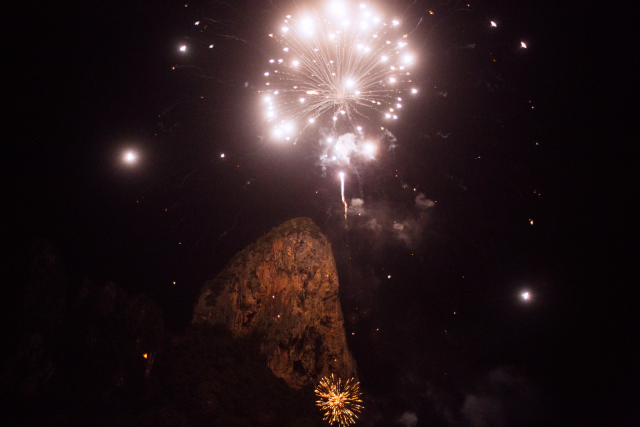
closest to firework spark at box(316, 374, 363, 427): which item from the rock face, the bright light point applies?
the rock face

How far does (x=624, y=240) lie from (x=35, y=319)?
2861cm

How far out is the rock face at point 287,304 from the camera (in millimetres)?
26719

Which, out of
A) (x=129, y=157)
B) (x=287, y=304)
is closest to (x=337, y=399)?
(x=287, y=304)

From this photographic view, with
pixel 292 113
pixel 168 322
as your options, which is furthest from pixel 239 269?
pixel 292 113

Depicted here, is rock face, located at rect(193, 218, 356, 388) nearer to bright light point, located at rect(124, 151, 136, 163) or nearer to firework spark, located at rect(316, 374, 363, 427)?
firework spark, located at rect(316, 374, 363, 427)

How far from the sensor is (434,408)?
3162cm

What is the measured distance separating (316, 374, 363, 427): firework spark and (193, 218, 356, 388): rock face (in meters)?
0.97

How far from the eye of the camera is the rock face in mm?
26719

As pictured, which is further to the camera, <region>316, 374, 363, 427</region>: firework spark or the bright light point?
<region>316, 374, 363, 427</region>: firework spark

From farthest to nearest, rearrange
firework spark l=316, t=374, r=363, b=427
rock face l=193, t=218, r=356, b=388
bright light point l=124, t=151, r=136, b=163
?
rock face l=193, t=218, r=356, b=388
firework spark l=316, t=374, r=363, b=427
bright light point l=124, t=151, r=136, b=163

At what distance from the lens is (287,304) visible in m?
27.6

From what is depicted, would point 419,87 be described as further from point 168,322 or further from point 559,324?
point 168,322

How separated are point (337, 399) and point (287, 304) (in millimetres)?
8763

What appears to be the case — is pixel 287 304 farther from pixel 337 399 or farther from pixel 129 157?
pixel 129 157
